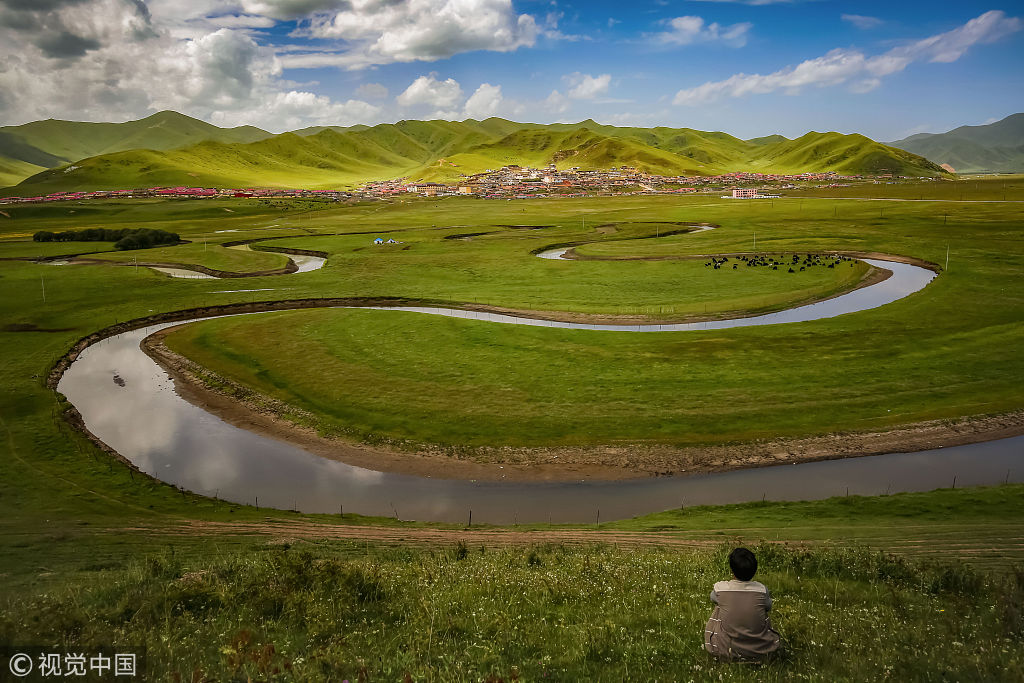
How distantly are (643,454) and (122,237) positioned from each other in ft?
443

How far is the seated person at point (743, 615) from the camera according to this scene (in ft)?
34.5

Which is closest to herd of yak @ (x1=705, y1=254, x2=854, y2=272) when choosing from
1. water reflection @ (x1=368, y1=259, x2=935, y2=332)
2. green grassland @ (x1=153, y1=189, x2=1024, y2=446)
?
green grassland @ (x1=153, y1=189, x2=1024, y2=446)

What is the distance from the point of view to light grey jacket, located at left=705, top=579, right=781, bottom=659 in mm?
10531

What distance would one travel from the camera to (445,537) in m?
24.3

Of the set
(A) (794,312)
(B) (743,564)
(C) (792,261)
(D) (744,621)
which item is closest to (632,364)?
(A) (794,312)

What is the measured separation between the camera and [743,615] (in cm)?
1059

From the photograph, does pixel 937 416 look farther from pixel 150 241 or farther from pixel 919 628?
pixel 150 241

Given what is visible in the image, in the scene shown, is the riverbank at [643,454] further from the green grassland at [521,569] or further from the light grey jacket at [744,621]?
the light grey jacket at [744,621]

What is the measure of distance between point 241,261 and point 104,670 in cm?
9993

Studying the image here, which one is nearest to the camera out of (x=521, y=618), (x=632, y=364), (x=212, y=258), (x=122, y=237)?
(x=521, y=618)

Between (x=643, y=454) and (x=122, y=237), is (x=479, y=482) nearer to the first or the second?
(x=643, y=454)

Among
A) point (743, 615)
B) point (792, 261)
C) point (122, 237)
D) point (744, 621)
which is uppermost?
point (122, 237)

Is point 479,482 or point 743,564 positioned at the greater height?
point 743,564

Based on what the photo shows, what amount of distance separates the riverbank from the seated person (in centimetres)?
2103
